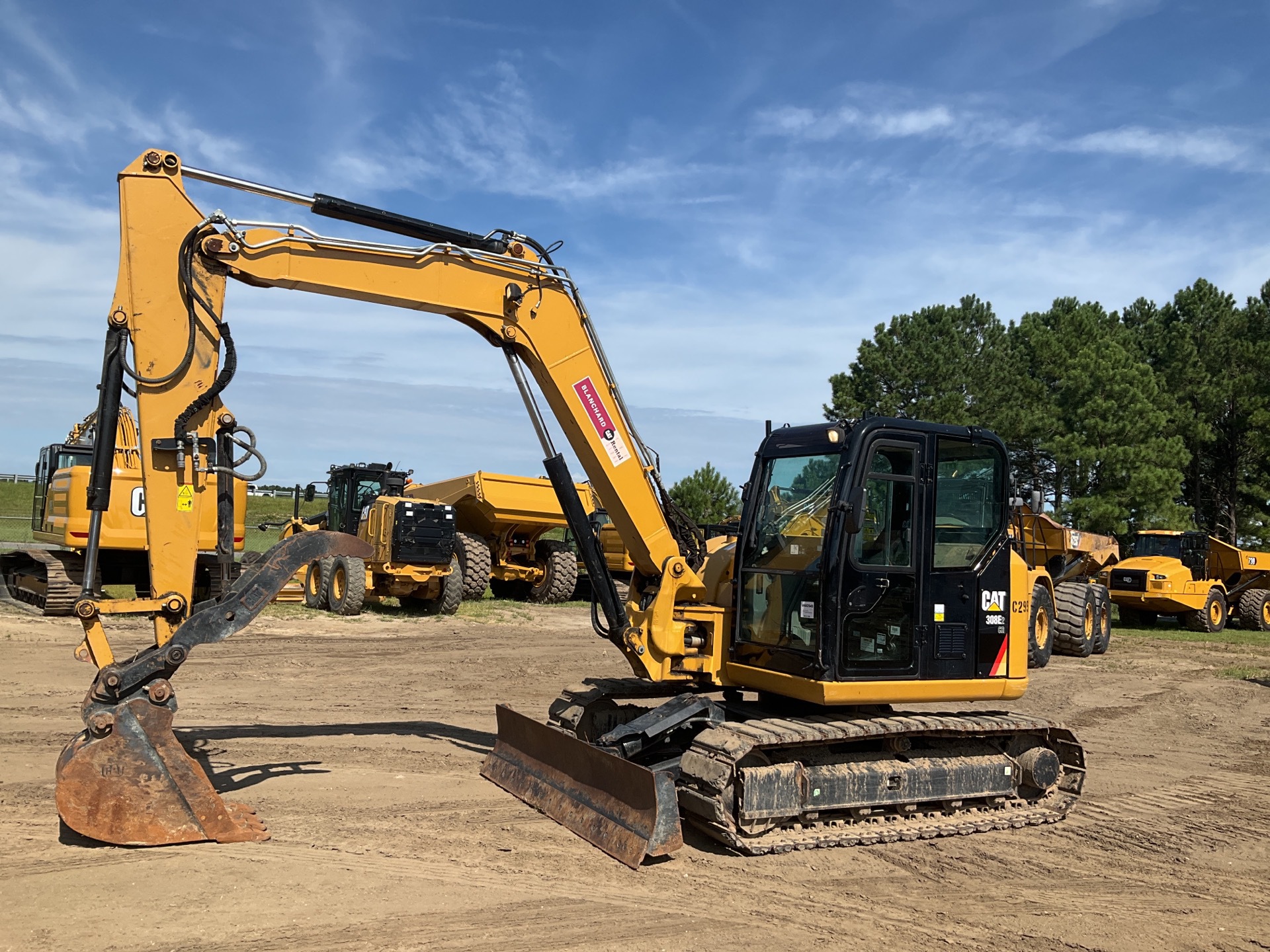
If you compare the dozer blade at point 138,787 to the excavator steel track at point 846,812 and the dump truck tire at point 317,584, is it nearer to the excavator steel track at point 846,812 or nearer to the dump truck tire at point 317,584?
the excavator steel track at point 846,812

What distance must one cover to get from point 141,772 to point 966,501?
542 centimetres

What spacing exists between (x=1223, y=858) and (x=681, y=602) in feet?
12.7

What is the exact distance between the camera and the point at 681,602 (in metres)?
7.81

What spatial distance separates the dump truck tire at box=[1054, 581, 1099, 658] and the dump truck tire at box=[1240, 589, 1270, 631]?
9.51 metres

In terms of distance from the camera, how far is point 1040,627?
59.1ft

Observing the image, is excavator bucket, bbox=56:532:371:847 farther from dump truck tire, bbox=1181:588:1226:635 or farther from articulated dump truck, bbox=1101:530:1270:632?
dump truck tire, bbox=1181:588:1226:635

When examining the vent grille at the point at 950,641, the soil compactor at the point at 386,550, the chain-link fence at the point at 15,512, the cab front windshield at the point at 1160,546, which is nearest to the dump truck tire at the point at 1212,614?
the cab front windshield at the point at 1160,546

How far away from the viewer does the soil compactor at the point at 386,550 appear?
1922 centimetres

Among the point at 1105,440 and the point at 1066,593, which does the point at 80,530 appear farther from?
the point at 1105,440

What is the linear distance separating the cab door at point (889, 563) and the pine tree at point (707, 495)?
72.7ft

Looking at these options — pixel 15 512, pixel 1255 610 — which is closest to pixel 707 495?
pixel 1255 610

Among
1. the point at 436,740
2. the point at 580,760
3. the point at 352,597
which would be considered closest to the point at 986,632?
the point at 580,760

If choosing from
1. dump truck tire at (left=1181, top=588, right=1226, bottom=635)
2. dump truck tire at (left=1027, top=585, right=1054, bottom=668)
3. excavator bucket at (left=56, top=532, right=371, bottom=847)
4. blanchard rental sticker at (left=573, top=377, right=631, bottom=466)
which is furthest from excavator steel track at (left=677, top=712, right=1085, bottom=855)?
dump truck tire at (left=1181, top=588, right=1226, bottom=635)

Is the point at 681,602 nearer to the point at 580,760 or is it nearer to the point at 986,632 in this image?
the point at 580,760
